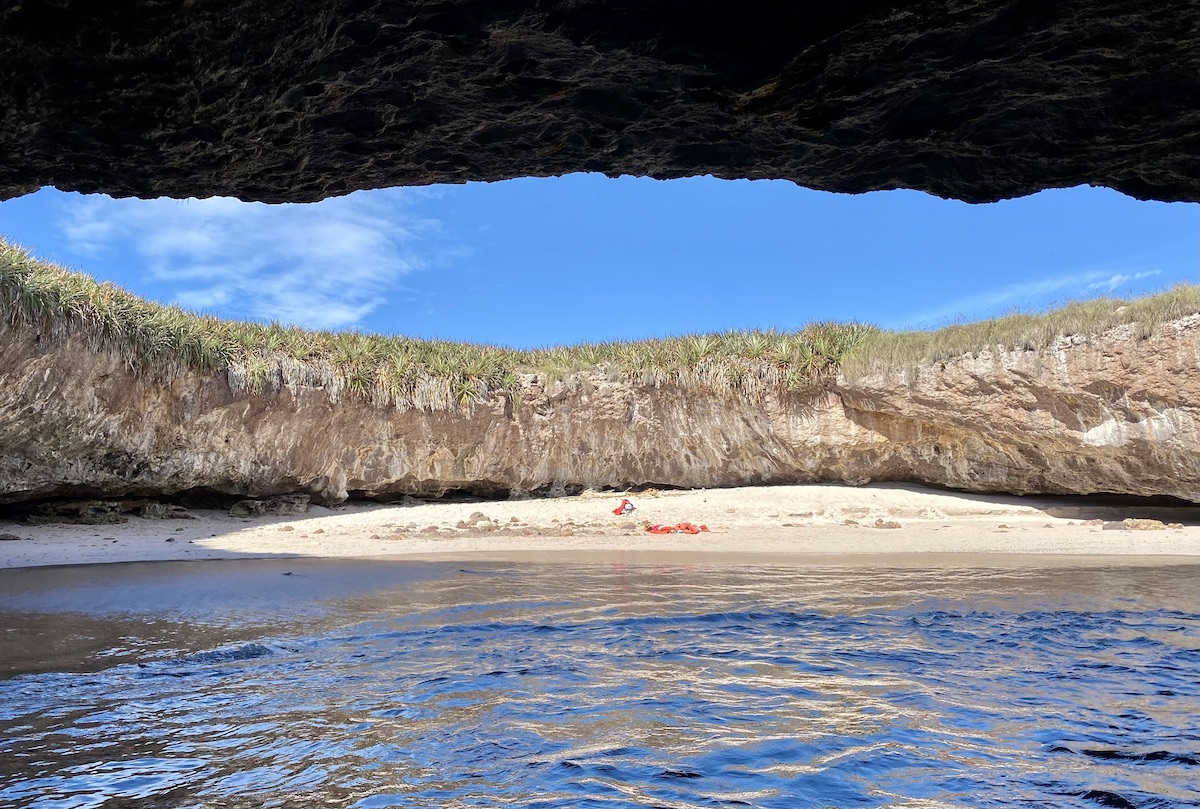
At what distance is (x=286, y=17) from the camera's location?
2303mm

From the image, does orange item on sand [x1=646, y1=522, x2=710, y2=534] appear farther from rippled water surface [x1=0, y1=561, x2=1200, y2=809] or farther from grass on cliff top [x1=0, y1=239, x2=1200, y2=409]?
rippled water surface [x1=0, y1=561, x2=1200, y2=809]

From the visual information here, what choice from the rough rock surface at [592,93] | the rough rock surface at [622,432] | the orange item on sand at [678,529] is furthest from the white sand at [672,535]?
the rough rock surface at [592,93]

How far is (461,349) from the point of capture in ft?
53.7

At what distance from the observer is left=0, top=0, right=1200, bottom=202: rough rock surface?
7.90 feet

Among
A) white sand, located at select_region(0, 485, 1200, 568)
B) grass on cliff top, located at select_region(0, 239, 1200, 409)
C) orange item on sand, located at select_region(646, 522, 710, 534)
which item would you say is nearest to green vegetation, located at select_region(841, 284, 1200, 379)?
grass on cliff top, located at select_region(0, 239, 1200, 409)

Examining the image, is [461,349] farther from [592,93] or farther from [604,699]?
[592,93]

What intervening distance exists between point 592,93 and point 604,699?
271 cm

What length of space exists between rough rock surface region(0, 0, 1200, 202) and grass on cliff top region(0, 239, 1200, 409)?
9.37 metres

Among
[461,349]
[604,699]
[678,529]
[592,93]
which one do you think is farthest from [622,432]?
[592,93]

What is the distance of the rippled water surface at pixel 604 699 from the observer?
2750mm

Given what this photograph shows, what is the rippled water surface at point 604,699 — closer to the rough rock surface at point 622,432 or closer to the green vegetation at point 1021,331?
the rough rock surface at point 622,432

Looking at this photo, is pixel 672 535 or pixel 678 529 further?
pixel 678 529

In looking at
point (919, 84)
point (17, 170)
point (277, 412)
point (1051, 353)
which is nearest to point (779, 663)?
point (919, 84)

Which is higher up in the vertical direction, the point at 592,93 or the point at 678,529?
the point at 592,93
